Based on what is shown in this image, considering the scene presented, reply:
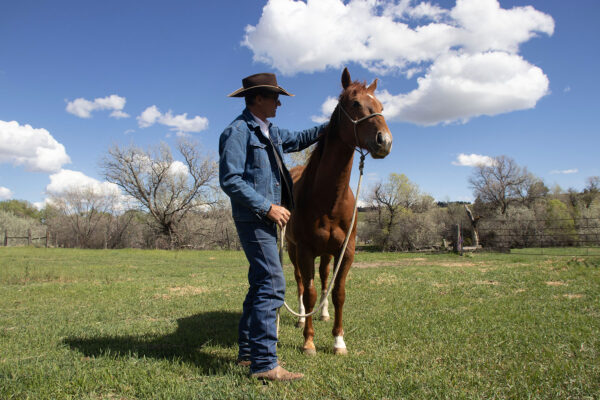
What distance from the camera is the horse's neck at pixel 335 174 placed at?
11.5ft

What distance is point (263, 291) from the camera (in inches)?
109

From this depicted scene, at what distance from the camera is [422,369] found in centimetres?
288

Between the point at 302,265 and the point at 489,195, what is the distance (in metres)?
48.9

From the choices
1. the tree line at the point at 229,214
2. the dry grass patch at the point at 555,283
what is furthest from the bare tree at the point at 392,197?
the dry grass patch at the point at 555,283

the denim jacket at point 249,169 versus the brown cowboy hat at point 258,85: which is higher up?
the brown cowboy hat at point 258,85

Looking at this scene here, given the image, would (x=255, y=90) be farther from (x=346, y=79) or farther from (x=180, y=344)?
(x=180, y=344)

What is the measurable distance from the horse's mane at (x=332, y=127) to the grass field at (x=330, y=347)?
2030 mm

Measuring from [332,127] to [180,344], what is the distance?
2844 millimetres

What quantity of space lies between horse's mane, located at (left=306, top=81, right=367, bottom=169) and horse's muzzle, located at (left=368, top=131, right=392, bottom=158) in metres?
0.69

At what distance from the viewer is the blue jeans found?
8.80 feet

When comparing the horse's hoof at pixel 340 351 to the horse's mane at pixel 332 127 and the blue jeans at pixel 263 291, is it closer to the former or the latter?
the blue jeans at pixel 263 291

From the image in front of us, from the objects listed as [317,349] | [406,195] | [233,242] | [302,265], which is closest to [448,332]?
[317,349]

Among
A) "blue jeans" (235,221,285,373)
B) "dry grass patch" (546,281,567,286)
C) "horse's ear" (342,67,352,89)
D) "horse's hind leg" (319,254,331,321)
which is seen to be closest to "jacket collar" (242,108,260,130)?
"blue jeans" (235,221,285,373)

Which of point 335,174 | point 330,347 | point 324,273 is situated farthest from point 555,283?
point 335,174
